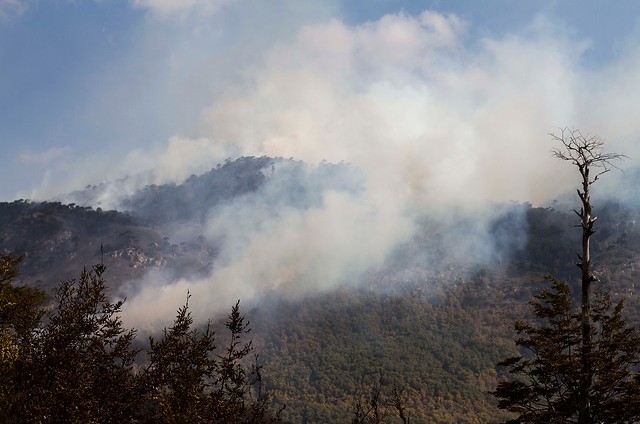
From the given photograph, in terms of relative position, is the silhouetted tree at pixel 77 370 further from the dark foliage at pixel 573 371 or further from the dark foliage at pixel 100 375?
the dark foliage at pixel 573 371

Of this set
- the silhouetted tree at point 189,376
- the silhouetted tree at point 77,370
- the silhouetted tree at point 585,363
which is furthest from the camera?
the silhouetted tree at point 585,363

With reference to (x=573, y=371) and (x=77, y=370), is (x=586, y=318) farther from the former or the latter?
(x=77, y=370)

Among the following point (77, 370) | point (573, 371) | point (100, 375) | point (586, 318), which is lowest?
point (573, 371)

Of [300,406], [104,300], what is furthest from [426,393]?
[104,300]

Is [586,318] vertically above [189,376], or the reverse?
[586,318]

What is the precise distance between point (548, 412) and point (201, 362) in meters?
14.2

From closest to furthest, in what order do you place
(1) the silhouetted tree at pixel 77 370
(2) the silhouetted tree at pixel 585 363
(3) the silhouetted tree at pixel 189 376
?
(1) the silhouetted tree at pixel 77 370, (3) the silhouetted tree at pixel 189 376, (2) the silhouetted tree at pixel 585 363

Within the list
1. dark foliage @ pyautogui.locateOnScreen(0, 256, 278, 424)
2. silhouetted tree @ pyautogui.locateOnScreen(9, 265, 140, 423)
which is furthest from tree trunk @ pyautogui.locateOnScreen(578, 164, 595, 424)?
silhouetted tree @ pyautogui.locateOnScreen(9, 265, 140, 423)

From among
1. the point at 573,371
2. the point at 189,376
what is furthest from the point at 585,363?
the point at 189,376

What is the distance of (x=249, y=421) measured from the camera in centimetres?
1322

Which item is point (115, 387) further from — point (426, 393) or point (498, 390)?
point (426, 393)

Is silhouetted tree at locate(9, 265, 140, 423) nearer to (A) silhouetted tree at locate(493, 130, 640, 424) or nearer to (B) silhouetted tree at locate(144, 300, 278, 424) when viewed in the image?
(B) silhouetted tree at locate(144, 300, 278, 424)

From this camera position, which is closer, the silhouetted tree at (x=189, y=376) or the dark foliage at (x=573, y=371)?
the silhouetted tree at (x=189, y=376)

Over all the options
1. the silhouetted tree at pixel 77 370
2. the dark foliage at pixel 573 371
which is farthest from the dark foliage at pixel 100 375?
the dark foliage at pixel 573 371
